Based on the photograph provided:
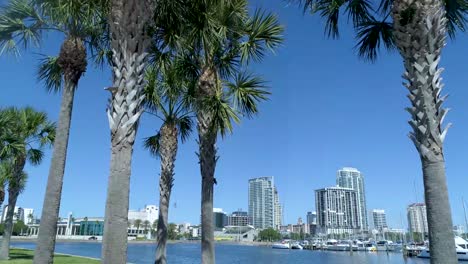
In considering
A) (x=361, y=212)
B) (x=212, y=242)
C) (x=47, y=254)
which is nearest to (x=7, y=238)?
(x=47, y=254)

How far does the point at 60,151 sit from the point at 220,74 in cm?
449

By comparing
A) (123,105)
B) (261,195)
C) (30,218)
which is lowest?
(123,105)

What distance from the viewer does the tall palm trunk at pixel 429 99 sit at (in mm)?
4777

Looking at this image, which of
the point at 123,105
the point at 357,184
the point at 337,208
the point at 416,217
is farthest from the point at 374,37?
the point at 357,184

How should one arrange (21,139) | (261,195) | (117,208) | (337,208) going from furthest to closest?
(261,195)
(337,208)
(21,139)
(117,208)

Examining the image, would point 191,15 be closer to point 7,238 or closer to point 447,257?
point 447,257

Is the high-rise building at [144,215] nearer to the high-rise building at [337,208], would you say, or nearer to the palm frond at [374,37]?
the high-rise building at [337,208]

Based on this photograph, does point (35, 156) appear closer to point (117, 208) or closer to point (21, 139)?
point (21, 139)

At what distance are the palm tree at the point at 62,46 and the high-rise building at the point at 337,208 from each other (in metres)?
166

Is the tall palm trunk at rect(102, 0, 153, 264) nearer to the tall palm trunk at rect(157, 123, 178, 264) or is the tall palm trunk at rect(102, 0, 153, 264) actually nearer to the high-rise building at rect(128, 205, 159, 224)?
the tall palm trunk at rect(157, 123, 178, 264)

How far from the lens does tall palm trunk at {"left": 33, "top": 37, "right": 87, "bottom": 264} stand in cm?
902

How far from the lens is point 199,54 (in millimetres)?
9672

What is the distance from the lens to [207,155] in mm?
9203

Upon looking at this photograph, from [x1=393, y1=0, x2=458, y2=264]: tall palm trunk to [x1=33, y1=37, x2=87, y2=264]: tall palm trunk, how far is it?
795cm
